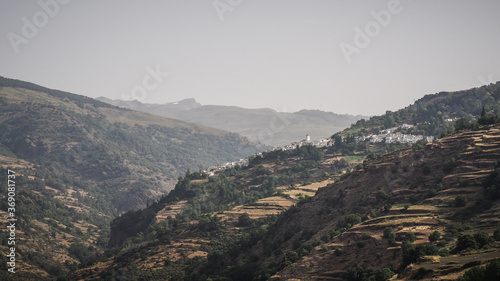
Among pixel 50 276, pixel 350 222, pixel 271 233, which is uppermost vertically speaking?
pixel 350 222

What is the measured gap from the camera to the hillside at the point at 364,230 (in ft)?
217

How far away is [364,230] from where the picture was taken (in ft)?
260

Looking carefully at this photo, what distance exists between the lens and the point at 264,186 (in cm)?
19000

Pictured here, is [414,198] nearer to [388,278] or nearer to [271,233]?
[388,278]

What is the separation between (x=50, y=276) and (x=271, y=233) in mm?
88571

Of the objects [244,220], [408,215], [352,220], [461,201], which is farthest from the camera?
[244,220]

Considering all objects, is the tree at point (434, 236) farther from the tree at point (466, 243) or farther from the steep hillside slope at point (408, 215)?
the tree at point (466, 243)

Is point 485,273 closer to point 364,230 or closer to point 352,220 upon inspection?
point 364,230

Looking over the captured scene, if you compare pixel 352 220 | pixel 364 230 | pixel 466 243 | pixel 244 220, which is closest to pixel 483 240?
pixel 466 243

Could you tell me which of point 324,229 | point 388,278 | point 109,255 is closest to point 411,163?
point 324,229

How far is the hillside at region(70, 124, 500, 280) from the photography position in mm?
66250

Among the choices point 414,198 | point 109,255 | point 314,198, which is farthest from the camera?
point 109,255

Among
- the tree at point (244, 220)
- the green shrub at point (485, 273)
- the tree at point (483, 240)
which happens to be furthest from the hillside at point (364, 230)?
the green shrub at point (485, 273)

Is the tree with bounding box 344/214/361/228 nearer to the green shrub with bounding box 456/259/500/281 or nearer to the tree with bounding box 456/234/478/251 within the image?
the tree with bounding box 456/234/478/251
